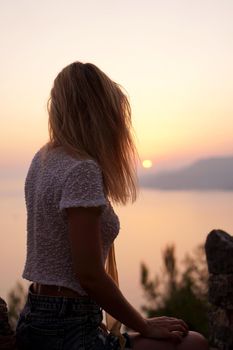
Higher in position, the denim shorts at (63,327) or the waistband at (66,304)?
the waistband at (66,304)

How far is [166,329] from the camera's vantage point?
2025 mm

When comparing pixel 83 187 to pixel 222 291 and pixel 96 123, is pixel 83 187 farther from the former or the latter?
pixel 222 291

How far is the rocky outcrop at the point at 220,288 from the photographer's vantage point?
396cm

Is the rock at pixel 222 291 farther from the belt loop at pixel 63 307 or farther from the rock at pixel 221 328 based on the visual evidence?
the belt loop at pixel 63 307

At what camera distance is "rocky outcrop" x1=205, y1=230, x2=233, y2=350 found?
3965 millimetres

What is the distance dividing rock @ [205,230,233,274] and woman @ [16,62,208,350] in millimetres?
2045

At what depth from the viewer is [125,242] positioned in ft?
139

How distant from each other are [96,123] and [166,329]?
0.74 m

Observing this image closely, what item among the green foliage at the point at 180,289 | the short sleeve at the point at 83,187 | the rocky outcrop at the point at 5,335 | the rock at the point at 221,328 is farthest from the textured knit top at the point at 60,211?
the green foliage at the point at 180,289

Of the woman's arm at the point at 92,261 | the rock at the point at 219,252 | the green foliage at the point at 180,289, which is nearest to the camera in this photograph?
the woman's arm at the point at 92,261

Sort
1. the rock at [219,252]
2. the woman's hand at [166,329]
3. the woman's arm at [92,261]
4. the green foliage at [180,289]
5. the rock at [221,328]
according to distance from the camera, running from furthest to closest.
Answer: the green foliage at [180,289], the rock at [219,252], the rock at [221,328], the woman's hand at [166,329], the woman's arm at [92,261]

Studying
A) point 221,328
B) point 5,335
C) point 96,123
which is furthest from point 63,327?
point 221,328

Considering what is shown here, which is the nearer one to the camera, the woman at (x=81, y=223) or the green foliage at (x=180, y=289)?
the woman at (x=81, y=223)

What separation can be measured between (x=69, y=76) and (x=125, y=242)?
4064cm
